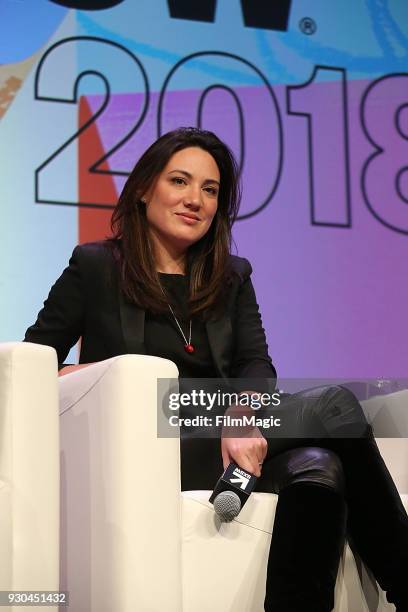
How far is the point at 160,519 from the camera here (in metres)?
1.66

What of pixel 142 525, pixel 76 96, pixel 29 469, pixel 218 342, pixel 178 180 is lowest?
pixel 142 525

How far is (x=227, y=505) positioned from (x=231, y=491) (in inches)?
1.2

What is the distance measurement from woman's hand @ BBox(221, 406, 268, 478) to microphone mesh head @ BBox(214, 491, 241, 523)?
70mm

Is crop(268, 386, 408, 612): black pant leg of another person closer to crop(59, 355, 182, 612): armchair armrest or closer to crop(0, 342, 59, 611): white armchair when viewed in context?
crop(59, 355, 182, 612): armchair armrest

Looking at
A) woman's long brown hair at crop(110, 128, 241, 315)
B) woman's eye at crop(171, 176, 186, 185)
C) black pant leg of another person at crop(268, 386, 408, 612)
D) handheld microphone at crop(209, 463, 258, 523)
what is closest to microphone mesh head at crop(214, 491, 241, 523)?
handheld microphone at crop(209, 463, 258, 523)

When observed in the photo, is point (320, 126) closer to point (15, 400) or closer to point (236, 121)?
point (236, 121)

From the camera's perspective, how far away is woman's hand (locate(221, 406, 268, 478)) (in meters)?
1.80

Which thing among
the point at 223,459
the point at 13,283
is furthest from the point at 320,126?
the point at 223,459

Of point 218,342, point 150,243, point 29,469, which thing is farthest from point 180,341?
point 29,469

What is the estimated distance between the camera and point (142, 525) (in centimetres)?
163

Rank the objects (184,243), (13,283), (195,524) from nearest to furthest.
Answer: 1. (195,524)
2. (184,243)
3. (13,283)

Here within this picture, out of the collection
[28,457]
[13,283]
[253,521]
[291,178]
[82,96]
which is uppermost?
[82,96]

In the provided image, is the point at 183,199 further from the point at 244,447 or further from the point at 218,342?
the point at 244,447

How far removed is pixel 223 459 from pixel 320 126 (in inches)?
66.7
